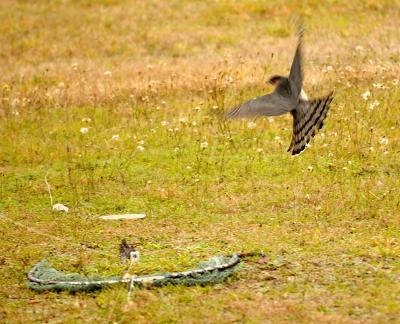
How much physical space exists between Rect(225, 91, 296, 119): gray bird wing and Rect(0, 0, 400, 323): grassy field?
1.06m

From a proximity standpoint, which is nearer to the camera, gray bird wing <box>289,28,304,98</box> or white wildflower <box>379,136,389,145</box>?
gray bird wing <box>289,28,304,98</box>

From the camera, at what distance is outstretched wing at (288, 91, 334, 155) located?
8.09m

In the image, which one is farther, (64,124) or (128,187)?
(64,124)

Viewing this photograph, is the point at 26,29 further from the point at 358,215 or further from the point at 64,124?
the point at 358,215

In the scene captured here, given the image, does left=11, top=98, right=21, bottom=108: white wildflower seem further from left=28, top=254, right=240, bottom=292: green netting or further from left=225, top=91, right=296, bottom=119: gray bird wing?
left=28, top=254, right=240, bottom=292: green netting

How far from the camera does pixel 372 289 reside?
6.29 m

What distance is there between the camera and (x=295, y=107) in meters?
8.14

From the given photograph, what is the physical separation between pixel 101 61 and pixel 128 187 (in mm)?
7469

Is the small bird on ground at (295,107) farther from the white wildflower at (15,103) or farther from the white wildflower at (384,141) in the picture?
the white wildflower at (15,103)

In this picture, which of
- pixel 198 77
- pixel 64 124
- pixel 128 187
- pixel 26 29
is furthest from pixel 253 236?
pixel 26 29

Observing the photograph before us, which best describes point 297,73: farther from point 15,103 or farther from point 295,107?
point 15,103

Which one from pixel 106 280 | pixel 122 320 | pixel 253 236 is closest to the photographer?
pixel 122 320

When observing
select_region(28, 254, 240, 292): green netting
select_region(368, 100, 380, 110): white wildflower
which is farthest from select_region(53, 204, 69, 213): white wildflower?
select_region(368, 100, 380, 110): white wildflower

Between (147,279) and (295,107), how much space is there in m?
2.56
